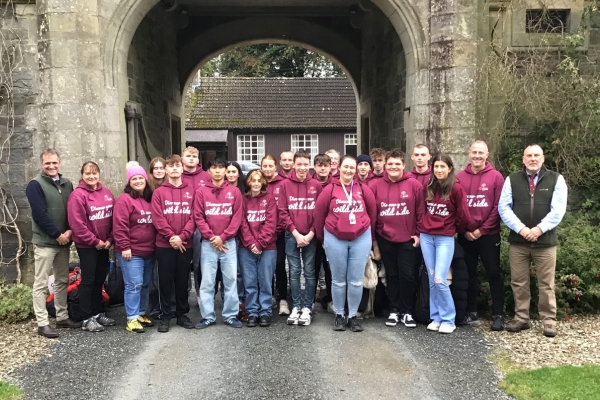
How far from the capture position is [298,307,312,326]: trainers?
17.3 feet

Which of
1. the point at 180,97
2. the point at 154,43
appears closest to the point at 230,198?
the point at 154,43

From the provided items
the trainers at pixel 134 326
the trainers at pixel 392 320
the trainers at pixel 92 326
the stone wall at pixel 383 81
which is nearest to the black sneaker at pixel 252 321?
the trainers at pixel 134 326

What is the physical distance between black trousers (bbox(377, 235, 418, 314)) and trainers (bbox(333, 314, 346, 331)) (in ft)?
1.78

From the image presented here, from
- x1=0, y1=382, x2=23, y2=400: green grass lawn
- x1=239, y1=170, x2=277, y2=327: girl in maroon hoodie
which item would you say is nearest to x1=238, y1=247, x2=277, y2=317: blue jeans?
x1=239, y1=170, x2=277, y2=327: girl in maroon hoodie

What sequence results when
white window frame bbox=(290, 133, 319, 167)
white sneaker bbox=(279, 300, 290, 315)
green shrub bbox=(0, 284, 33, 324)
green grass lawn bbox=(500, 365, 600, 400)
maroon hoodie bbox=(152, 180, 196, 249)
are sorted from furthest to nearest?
white window frame bbox=(290, 133, 319, 167), white sneaker bbox=(279, 300, 290, 315), green shrub bbox=(0, 284, 33, 324), maroon hoodie bbox=(152, 180, 196, 249), green grass lawn bbox=(500, 365, 600, 400)

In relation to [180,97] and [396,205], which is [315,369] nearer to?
[396,205]

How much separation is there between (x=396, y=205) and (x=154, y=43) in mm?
7048

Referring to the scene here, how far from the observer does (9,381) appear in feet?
13.3

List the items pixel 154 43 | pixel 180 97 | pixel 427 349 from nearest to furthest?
1. pixel 427 349
2. pixel 154 43
3. pixel 180 97

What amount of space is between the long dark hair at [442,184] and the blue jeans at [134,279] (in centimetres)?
290

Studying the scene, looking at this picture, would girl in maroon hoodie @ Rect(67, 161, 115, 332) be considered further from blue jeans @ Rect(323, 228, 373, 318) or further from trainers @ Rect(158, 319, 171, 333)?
blue jeans @ Rect(323, 228, 373, 318)

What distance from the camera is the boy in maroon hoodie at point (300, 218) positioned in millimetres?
5336

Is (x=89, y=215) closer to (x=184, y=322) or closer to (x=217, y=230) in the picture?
(x=217, y=230)

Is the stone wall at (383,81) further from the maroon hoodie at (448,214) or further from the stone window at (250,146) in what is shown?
the stone window at (250,146)
